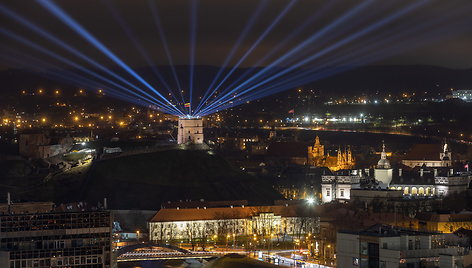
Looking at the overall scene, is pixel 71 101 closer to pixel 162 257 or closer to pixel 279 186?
pixel 279 186

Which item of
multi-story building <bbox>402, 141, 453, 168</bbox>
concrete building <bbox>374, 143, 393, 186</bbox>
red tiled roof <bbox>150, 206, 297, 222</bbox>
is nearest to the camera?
red tiled roof <bbox>150, 206, 297, 222</bbox>

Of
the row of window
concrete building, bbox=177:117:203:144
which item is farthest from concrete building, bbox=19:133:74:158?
the row of window

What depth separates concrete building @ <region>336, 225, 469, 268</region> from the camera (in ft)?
161

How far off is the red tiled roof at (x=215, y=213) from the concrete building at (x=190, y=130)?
26743 millimetres

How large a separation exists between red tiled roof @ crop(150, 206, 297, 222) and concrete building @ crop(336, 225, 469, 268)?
4448 centimetres

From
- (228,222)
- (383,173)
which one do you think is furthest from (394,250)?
(383,173)

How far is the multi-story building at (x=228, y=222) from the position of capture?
3701 inches

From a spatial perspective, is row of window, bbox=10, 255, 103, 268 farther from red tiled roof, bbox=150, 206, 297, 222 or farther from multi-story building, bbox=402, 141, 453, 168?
multi-story building, bbox=402, 141, 453, 168

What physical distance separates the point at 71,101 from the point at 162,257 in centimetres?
11691

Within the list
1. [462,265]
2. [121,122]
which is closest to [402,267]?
[462,265]

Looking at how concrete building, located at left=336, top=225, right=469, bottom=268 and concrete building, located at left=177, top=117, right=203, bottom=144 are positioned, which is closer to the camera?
concrete building, located at left=336, top=225, right=469, bottom=268

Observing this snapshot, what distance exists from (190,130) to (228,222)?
99.4ft

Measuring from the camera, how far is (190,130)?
413 feet

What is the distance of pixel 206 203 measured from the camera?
329ft
